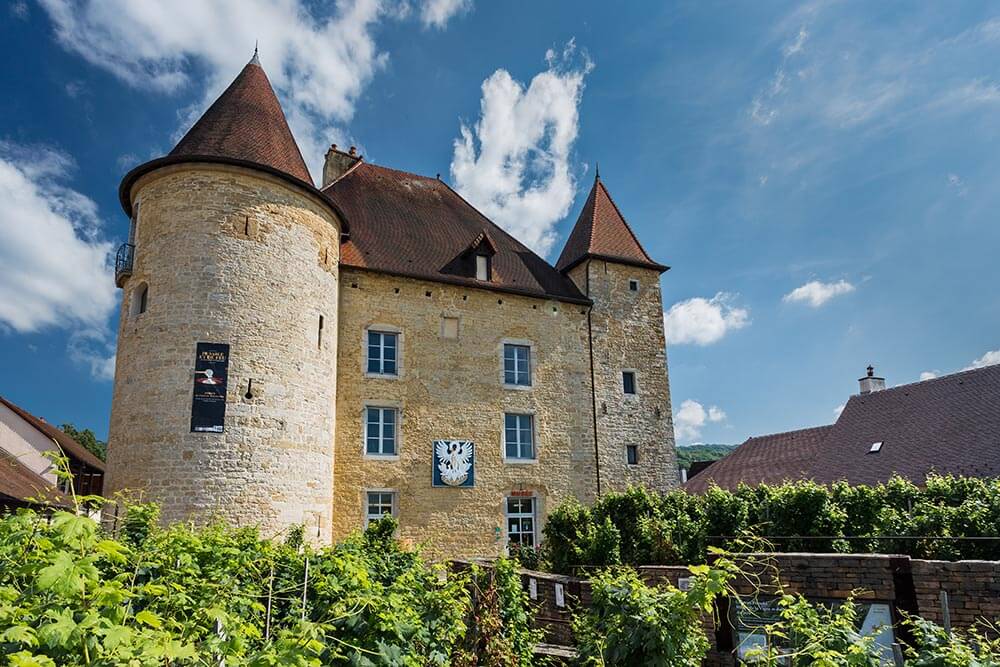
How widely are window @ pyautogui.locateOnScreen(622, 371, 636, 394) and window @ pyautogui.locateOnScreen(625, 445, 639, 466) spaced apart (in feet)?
5.23

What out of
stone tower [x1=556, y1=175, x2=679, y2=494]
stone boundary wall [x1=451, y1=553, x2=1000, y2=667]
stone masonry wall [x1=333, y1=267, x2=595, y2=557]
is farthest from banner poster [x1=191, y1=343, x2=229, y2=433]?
stone tower [x1=556, y1=175, x2=679, y2=494]

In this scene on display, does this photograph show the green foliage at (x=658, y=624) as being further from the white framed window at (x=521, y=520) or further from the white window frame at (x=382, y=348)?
the white framed window at (x=521, y=520)

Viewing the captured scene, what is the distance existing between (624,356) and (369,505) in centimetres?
853

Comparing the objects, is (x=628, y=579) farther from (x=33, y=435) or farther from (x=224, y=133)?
(x=33, y=435)

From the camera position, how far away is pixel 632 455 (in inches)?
733

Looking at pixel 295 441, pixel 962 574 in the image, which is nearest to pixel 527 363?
pixel 295 441

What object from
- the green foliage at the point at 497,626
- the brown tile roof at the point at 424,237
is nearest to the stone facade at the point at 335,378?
the brown tile roof at the point at 424,237

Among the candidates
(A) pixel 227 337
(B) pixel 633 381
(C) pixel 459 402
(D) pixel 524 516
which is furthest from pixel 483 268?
(A) pixel 227 337

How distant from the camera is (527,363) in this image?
713 inches

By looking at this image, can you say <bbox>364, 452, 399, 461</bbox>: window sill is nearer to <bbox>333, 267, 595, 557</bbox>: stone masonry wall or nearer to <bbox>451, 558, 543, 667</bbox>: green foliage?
<bbox>333, 267, 595, 557</bbox>: stone masonry wall

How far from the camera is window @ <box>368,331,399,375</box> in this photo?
16188mm

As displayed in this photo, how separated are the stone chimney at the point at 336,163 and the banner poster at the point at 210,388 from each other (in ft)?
28.9

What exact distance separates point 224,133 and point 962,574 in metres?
15.1

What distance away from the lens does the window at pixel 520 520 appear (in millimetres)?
16688
